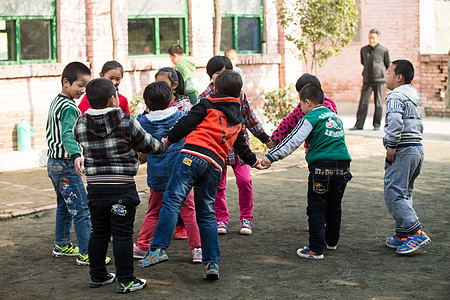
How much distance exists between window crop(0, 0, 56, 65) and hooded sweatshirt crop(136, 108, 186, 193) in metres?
5.96

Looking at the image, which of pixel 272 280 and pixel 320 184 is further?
pixel 320 184

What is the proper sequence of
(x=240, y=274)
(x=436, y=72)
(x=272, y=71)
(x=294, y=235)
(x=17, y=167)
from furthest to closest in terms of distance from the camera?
1. (x=436, y=72)
2. (x=272, y=71)
3. (x=17, y=167)
4. (x=294, y=235)
5. (x=240, y=274)

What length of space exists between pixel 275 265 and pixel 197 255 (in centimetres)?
66

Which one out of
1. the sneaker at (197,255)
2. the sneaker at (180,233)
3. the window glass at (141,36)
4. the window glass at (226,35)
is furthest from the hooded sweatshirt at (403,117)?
the window glass at (226,35)

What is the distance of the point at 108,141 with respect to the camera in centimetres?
494

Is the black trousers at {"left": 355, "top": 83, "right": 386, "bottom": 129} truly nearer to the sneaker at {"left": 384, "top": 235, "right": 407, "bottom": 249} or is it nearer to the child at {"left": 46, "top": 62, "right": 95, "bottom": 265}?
the sneaker at {"left": 384, "top": 235, "right": 407, "bottom": 249}

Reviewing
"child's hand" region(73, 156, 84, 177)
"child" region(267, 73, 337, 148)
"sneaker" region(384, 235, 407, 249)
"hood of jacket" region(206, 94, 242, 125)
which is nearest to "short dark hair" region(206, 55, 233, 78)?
"child" region(267, 73, 337, 148)

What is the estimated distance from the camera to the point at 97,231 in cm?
509

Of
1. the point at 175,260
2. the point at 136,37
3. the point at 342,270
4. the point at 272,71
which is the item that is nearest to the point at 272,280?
the point at 342,270

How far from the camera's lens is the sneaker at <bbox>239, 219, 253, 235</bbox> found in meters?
6.66

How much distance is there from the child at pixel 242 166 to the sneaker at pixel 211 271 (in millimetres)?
1429

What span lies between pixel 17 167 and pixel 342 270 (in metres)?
6.64

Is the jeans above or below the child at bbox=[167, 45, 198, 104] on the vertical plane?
below

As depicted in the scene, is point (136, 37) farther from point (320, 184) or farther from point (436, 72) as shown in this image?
point (436, 72)
